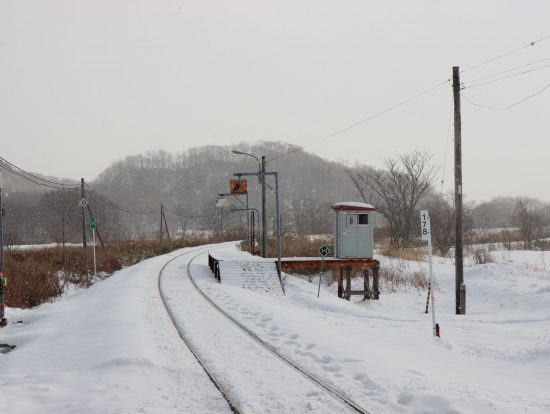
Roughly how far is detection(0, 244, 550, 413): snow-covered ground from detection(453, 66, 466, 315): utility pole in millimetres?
857

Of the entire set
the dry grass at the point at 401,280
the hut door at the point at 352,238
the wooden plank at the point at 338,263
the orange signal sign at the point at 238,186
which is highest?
the orange signal sign at the point at 238,186

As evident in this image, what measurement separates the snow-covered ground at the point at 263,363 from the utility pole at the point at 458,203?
2.81 feet

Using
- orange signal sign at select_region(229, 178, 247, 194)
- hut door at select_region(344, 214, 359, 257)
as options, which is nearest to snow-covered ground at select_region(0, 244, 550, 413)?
hut door at select_region(344, 214, 359, 257)

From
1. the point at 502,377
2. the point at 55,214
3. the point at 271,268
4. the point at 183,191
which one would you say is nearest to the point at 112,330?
the point at 502,377

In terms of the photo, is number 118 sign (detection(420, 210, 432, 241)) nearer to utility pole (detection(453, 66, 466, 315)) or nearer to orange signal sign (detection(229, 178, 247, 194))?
utility pole (detection(453, 66, 466, 315))

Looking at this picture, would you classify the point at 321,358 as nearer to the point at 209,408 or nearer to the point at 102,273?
the point at 209,408

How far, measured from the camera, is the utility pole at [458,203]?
555 inches

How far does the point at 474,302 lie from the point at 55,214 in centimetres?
9494

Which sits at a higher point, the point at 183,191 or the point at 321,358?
the point at 183,191

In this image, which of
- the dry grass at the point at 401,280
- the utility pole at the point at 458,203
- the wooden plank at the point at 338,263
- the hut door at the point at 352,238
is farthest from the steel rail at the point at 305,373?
the dry grass at the point at 401,280

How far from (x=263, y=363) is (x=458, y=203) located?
946cm

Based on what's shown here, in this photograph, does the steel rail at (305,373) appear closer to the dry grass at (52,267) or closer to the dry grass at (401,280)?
the dry grass at (52,267)

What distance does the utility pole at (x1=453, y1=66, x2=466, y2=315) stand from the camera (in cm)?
1409

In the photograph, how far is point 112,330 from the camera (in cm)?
881
